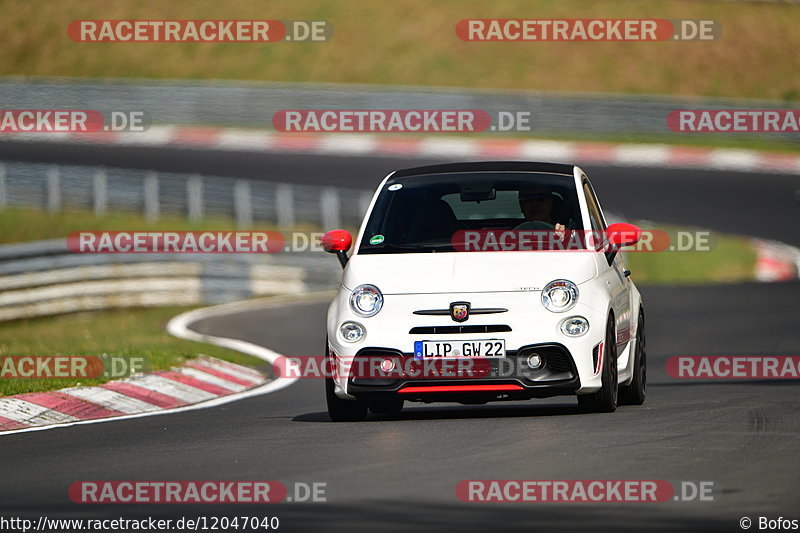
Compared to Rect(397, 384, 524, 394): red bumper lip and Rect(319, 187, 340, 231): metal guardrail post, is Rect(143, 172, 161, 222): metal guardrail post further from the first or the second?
Rect(397, 384, 524, 394): red bumper lip

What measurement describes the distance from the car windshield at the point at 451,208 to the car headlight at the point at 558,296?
0.72 meters

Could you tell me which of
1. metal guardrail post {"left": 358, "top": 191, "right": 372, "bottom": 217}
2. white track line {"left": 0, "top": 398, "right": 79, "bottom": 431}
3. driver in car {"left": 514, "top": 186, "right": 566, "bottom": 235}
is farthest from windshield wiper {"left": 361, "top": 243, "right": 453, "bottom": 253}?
metal guardrail post {"left": 358, "top": 191, "right": 372, "bottom": 217}

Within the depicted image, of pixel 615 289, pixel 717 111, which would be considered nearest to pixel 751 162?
pixel 717 111

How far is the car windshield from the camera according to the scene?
10594 millimetres

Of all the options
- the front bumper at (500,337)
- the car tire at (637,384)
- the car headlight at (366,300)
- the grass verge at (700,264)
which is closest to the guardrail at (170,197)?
the grass verge at (700,264)

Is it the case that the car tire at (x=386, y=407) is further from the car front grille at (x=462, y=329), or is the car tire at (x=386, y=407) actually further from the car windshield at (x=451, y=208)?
the car front grille at (x=462, y=329)

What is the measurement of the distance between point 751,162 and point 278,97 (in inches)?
448

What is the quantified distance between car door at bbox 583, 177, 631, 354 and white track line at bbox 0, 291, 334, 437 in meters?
3.22

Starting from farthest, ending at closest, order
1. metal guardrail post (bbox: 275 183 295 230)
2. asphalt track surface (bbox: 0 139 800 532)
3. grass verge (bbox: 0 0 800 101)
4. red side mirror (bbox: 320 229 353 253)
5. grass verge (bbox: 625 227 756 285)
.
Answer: grass verge (bbox: 0 0 800 101)
metal guardrail post (bbox: 275 183 295 230)
grass verge (bbox: 625 227 756 285)
red side mirror (bbox: 320 229 353 253)
asphalt track surface (bbox: 0 139 800 532)

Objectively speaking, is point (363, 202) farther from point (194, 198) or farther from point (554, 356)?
point (554, 356)

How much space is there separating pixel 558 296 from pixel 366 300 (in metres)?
1.18

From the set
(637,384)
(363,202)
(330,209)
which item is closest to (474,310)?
(637,384)

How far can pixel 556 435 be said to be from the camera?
9.03m

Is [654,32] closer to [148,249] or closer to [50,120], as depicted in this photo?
[50,120]
